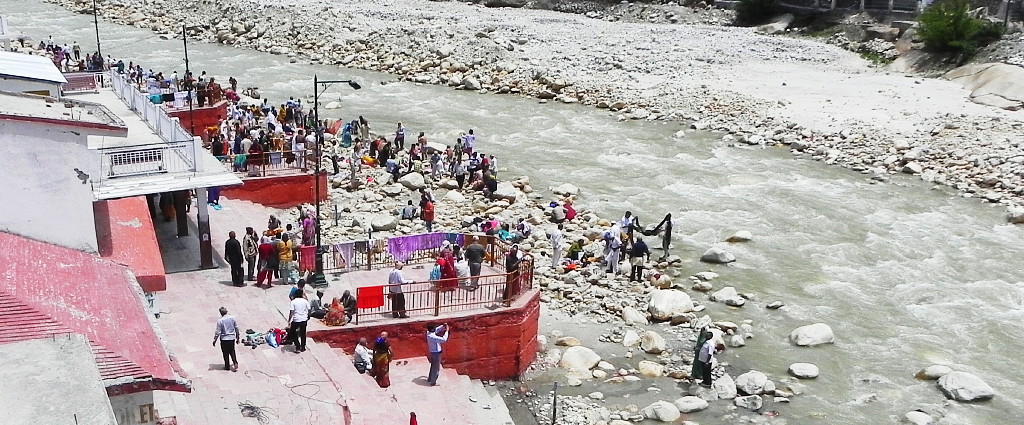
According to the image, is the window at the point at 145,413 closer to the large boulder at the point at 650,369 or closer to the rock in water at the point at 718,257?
the large boulder at the point at 650,369

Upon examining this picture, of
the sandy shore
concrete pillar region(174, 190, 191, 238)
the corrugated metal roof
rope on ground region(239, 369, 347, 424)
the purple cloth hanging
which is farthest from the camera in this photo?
the sandy shore

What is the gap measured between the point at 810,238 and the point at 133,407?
61.1 feet

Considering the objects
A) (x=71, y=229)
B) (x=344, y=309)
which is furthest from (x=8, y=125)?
(x=344, y=309)

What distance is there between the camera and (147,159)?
17.5 m

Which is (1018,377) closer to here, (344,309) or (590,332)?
(590,332)

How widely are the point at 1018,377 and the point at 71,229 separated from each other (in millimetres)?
15357

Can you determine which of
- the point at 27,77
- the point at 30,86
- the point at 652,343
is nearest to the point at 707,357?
the point at 652,343

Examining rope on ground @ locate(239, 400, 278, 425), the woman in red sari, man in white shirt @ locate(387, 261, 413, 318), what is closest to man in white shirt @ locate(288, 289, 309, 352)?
the woman in red sari

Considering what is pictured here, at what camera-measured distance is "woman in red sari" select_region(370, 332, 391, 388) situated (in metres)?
14.8

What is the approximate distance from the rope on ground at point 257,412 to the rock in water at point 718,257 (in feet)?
41.8

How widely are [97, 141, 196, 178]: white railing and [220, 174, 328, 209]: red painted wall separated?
5.46 metres

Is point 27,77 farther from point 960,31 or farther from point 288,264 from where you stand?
point 960,31

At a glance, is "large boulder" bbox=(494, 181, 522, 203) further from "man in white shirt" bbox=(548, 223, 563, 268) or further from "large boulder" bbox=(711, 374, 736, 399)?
"large boulder" bbox=(711, 374, 736, 399)

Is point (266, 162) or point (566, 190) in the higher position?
point (266, 162)
